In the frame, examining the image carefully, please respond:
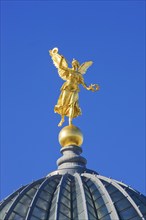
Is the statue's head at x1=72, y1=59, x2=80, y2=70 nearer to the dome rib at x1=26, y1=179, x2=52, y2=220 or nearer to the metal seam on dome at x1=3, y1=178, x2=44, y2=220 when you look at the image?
the metal seam on dome at x1=3, y1=178, x2=44, y2=220

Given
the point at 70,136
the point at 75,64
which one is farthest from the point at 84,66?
the point at 70,136

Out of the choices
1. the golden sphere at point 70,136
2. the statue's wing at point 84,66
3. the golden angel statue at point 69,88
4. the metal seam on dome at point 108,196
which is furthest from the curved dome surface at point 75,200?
the statue's wing at point 84,66

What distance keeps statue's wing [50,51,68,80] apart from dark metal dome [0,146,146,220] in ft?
19.4

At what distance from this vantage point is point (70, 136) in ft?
160

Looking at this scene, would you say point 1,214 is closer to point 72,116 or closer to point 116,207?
point 116,207

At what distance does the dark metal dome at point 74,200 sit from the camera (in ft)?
139

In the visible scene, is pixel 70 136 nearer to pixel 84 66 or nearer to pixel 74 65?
pixel 74 65

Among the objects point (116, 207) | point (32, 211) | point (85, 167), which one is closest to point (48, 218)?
point (32, 211)

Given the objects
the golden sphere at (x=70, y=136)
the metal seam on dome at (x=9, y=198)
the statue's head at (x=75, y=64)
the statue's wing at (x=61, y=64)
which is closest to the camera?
the metal seam on dome at (x=9, y=198)

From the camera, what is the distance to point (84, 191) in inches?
1741

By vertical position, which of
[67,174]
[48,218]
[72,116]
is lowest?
[48,218]

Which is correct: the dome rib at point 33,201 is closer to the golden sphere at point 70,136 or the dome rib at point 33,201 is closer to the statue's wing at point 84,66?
the golden sphere at point 70,136

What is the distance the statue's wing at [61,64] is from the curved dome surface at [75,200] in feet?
21.7

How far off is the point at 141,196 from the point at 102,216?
147 inches
